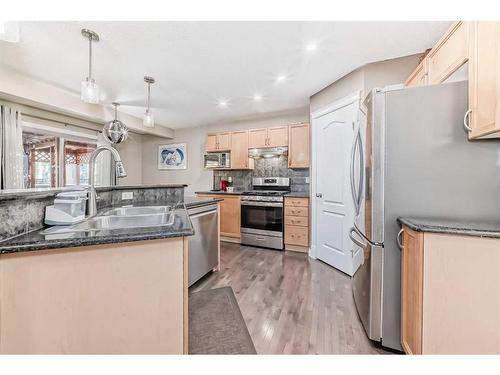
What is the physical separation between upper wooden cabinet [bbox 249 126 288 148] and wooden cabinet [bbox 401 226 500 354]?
282 cm

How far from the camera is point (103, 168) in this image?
14.1ft

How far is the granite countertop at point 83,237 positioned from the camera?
0.85 metres

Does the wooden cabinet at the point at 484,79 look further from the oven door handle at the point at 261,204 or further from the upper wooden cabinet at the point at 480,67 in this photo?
the oven door handle at the point at 261,204

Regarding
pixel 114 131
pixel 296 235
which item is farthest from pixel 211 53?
pixel 296 235

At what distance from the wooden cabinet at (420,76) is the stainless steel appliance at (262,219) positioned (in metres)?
2.13

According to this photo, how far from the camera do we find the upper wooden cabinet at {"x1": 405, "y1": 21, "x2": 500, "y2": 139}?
3.55 feet

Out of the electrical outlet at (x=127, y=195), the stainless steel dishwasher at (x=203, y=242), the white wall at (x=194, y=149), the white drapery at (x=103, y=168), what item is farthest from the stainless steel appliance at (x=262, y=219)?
the white drapery at (x=103, y=168)

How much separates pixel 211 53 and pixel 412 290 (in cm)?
254

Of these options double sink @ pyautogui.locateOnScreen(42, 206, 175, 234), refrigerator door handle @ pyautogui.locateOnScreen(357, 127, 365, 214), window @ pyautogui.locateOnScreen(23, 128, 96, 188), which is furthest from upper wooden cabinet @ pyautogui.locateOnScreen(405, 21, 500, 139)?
window @ pyautogui.locateOnScreen(23, 128, 96, 188)

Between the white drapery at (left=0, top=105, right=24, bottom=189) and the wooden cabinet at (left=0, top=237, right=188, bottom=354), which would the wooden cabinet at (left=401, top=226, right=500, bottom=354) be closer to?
the wooden cabinet at (left=0, top=237, right=188, bottom=354)

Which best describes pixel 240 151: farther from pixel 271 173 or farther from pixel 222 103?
pixel 222 103

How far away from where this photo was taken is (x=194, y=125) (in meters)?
4.95
